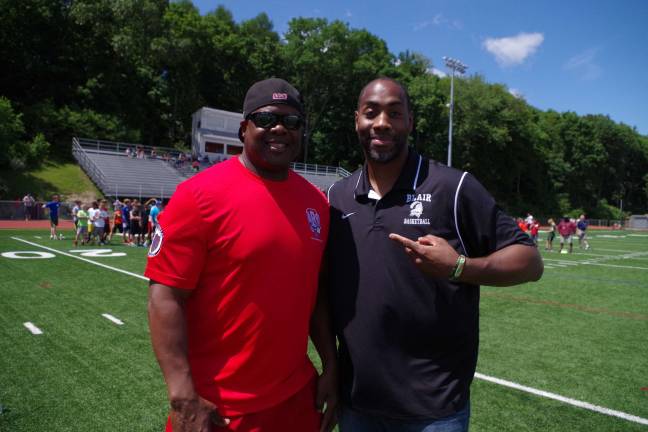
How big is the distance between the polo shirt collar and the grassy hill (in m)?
29.7

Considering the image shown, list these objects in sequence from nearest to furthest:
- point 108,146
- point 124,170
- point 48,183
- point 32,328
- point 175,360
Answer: point 175,360, point 32,328, point 48,183, point 124,170, point 108,146

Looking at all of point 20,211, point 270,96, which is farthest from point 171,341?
point 20,211

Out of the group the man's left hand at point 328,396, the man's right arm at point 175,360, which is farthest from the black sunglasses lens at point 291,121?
the man's left hand at point 328,396

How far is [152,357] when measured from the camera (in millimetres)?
5219

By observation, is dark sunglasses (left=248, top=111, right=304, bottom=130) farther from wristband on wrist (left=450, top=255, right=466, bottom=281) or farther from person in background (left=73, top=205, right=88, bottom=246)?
person in background (left=73, top=205, right=88, bottom=246)

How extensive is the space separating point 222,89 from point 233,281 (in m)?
50.9

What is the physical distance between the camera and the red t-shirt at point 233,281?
183 cm

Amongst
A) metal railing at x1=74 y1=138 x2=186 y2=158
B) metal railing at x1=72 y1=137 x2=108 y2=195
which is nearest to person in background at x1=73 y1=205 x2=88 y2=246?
metal railing at x1=72 y1=137 x2=108 y2=195

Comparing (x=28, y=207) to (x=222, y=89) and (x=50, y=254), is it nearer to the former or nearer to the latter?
(x=50, y=254)

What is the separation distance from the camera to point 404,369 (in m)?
1.96

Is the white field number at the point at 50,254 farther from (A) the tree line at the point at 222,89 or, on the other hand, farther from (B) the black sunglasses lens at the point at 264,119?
(A) the tree line at the point at 222,89

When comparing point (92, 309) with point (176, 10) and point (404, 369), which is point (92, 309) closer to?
point (404, 369)

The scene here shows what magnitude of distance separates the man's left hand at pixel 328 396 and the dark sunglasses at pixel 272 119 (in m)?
1.17

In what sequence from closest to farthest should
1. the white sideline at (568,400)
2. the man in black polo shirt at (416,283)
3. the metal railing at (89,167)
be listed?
the man in black polo shirt at (416,283), the white sideline at (568,400), the metal railing at (89,167)
